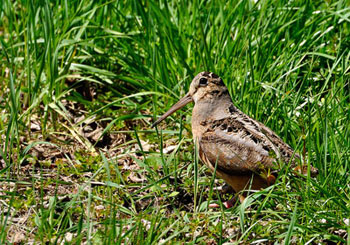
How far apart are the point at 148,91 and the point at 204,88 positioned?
69 cm

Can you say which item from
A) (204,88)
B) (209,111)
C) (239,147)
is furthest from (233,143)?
(204,88)

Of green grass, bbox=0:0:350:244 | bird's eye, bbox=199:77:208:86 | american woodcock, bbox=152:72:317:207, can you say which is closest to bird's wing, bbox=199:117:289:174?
american woodcock, bbox=152:72:317:207

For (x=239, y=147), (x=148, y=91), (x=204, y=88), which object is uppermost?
(x=204, y=88)

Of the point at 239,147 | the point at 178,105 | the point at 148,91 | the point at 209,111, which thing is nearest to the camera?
the point at 239,147

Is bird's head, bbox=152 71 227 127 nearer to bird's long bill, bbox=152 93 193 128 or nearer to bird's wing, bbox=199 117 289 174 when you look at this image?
bird's long bill, bbox=152 93 193 128

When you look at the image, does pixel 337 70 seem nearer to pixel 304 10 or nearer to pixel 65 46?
pixel 304 10

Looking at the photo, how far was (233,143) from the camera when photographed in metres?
3.88

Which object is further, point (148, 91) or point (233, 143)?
point (148, 91)

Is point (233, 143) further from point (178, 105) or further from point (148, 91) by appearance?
point (148, 91)

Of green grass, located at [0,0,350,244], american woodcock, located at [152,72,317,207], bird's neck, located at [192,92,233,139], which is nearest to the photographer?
american woodcock, located at [152,72,317,207]

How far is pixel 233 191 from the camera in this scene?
4234 mm

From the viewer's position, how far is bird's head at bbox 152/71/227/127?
13.7 feet

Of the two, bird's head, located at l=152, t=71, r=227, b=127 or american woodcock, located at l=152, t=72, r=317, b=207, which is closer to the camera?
american woodcock, located at l=152, t=72, r=317, b=207

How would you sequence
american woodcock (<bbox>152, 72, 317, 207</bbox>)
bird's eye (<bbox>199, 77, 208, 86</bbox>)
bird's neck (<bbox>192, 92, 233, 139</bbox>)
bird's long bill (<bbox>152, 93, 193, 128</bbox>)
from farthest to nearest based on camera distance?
1. bird's long bill (<bbox>152, 93, 193, 128</bbox>)
2. bird's eye (<bbox>199, 77, 208, 86</bbox>)
3. bird's neck (<bbox>192, 92, 233, 139</bbox>)
4. american woodcock (<bbox>152, 72, 317, 207</bbox>)
